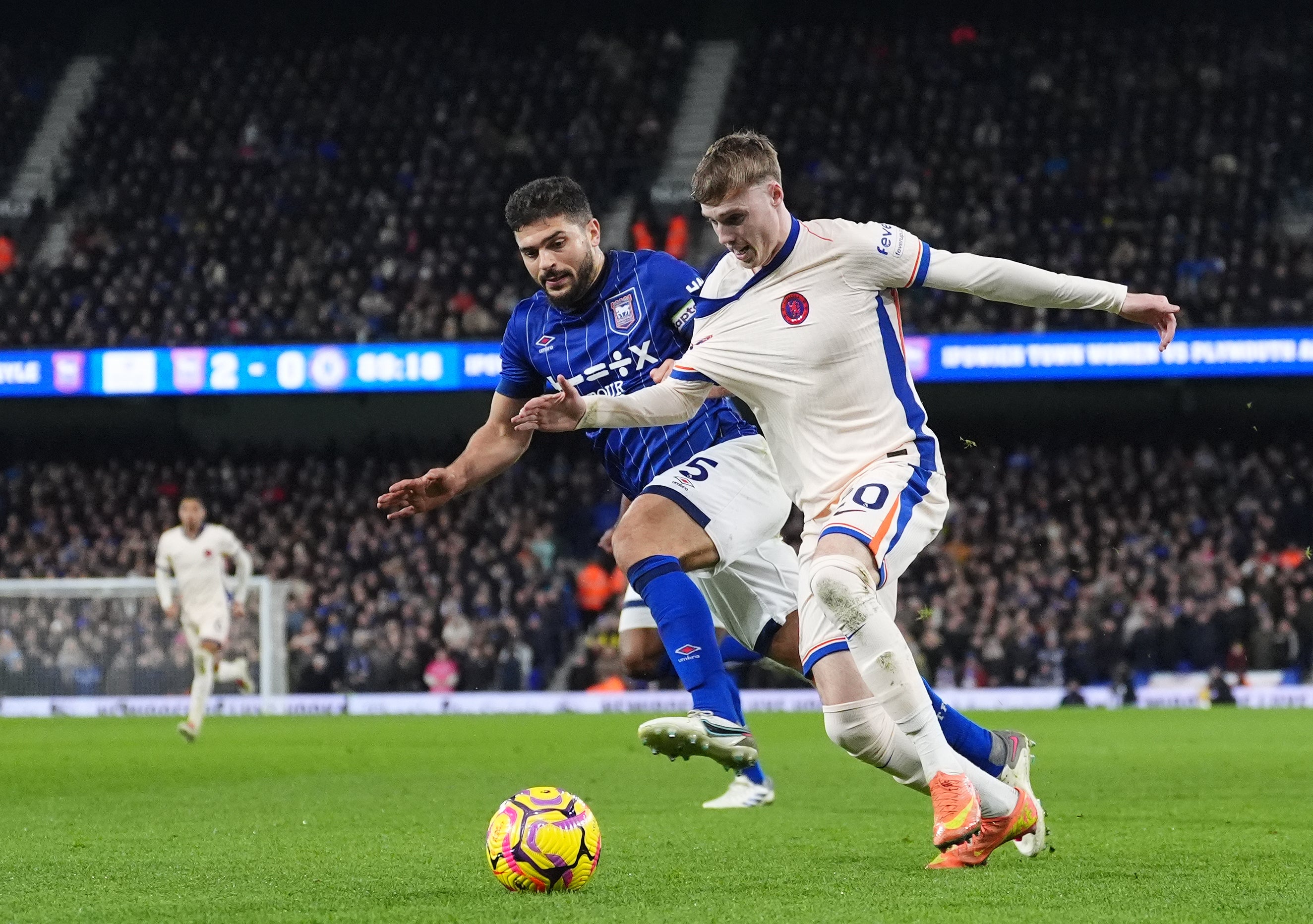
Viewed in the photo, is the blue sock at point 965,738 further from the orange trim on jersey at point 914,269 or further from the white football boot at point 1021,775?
the orange trim on jersey at point 914,269

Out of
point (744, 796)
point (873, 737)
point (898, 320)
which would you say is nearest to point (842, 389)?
point (898, 320)

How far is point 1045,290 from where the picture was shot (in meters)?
5.32

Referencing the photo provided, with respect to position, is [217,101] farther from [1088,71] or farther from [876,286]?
[876,286]

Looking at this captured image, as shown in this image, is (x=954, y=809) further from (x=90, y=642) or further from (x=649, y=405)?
(x=90, y=642)

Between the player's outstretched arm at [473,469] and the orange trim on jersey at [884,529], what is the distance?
A: 4.64 feet

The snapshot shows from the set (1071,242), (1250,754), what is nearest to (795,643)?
(1250,754)

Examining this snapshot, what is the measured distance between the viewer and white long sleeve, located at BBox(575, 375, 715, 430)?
5.60 metres

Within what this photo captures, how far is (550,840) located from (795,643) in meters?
2.14

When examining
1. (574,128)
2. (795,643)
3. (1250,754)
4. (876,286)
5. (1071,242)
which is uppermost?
(574,128)

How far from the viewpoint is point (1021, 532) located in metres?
22.6

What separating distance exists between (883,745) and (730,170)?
178 cm

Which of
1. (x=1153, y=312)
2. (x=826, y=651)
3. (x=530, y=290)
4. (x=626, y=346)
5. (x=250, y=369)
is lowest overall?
(x=826, y=651)

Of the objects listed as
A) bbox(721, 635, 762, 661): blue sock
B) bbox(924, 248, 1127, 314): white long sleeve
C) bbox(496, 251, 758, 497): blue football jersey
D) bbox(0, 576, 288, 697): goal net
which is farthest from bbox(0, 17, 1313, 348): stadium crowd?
bbox(924, 248, 1127, 314): white long sleeve

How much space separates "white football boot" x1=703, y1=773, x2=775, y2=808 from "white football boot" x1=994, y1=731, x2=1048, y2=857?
8.14ft
